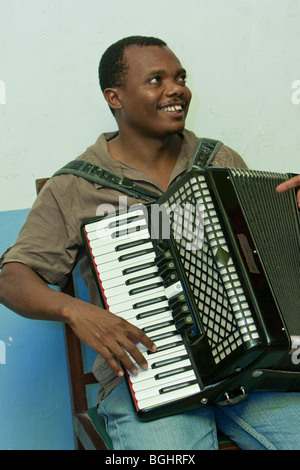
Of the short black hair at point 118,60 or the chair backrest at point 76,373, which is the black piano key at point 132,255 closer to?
the chair backrest at point 76,373

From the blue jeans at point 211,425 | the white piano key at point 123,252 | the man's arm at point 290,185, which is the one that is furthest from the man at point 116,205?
the man's arm at point 290,185

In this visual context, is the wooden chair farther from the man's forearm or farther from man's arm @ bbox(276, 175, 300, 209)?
man's arm @ bbox(276, 175, 300, 209)

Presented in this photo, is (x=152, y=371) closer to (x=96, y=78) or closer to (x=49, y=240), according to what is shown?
(x=49, y=240)

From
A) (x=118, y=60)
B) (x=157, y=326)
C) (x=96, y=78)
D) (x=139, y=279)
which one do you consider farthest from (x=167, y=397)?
(x=96, y=78)

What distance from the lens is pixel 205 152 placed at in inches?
58.6

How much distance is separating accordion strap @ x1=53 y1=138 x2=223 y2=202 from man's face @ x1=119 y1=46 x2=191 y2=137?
3.7 inches

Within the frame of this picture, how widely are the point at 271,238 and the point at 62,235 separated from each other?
20.4 inches

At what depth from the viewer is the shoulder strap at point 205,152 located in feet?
4.79

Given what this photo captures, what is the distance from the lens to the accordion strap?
1.42 metres

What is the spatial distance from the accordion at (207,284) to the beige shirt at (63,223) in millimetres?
166

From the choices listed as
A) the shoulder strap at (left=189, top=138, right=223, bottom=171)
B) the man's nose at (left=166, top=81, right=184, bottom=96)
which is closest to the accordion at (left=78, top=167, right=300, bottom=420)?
the shoulder strap at (left=189, top=138, right=223, bottom=171)

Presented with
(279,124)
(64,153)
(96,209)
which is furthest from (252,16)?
(96,209)
